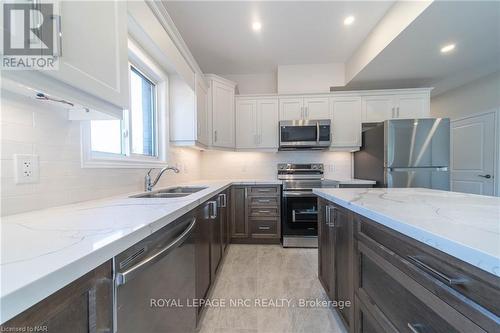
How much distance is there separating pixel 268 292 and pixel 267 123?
91.7 inches

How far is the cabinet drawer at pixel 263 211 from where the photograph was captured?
2896 mm

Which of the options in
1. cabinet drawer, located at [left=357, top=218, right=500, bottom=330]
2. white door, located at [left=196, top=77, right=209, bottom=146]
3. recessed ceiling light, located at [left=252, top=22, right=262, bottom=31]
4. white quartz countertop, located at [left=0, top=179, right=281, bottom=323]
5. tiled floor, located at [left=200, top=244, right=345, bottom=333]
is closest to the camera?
white quartz countertop, located at [left=0, top=179, right=281, bottom=323]

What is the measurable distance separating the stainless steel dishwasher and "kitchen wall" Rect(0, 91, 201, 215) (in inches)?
24.2

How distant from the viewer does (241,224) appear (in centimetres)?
289

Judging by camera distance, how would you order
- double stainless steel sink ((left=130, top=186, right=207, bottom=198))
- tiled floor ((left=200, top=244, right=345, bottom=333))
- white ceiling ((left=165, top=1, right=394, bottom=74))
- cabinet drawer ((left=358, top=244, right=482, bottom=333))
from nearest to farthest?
cabinet drawer ((left=358, top=244, right=482, bottom=333))
tiled floor ((left=200, top=244, right=345, bottom=333))
double stainless steel sink ((left=130, top=186, right=207, bottom=198))
white ceiling ((left=165, top=1, right=394, bottom=74))

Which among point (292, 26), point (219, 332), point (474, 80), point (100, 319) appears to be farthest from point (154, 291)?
point (474, 80)

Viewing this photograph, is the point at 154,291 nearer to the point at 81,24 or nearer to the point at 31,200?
the point at 31,200

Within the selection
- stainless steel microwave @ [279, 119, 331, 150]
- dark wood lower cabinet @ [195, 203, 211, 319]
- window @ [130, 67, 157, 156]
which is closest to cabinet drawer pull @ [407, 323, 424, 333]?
dark wood lower cabinet @ [195, 203, 211, 319]

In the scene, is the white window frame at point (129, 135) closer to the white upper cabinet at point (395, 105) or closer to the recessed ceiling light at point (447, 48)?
the white upper cabinet at point (395, 105)

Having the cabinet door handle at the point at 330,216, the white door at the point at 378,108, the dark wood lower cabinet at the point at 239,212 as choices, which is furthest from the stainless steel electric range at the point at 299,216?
the white door at the point at 378,108

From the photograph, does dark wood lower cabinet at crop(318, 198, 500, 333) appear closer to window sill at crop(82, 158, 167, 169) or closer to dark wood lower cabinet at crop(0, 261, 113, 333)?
dark wood lower cabinet at crop(0, 261, 113, 333)

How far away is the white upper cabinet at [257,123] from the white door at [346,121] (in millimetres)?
909

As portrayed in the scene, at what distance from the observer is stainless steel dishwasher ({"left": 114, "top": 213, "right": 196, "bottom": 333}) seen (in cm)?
62

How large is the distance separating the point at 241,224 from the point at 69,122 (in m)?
2.25
